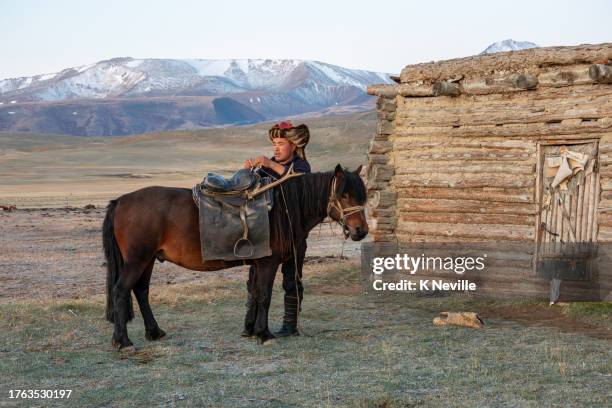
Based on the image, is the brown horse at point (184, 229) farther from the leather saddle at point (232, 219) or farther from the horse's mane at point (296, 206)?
the leather saddle at point (232, 219)

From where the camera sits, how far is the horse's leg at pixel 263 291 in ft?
24.1

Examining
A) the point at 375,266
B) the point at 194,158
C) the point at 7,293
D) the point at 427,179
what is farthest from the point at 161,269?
the point at 194,158

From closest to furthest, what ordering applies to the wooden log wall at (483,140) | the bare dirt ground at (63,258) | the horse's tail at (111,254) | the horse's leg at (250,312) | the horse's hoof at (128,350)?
the horse's hoof at (128,350)
the horse's tail at (111,254)
the horse's leg at (250,312)
the wooden log wall at (483,140)
the bare dirt ground at (63,258)

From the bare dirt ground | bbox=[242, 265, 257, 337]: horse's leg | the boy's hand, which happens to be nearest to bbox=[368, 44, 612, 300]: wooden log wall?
the bare dirt ground

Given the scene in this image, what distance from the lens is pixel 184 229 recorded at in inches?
285

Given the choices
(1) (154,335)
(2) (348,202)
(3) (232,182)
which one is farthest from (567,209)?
(1) (154,335)

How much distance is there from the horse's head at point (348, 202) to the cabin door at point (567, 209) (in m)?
3.60

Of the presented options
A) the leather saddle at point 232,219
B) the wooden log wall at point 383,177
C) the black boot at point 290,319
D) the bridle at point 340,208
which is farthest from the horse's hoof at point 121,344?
the wooden log wall at point 383,177

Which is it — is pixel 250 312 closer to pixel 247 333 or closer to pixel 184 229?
pixel 247 333

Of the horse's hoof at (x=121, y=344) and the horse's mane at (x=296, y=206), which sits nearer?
the horse's hoof at (x=121, y=344)

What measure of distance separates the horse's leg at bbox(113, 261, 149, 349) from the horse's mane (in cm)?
134

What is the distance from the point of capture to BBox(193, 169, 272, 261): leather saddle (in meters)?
7.21

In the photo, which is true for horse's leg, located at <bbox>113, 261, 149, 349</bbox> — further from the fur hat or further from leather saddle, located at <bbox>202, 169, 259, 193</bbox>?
the fur hat

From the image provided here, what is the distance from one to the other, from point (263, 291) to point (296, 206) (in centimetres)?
91
